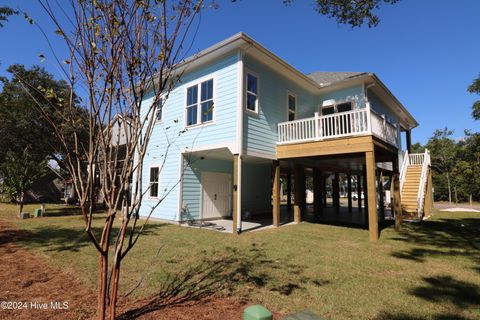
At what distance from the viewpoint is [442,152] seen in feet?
127

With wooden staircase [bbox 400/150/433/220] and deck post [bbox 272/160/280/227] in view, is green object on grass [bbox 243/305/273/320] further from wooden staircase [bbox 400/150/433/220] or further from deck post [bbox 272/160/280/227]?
wooden staircase [bbox 400/150/433/220]

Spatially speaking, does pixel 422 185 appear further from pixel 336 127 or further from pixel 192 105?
pixel 192 105

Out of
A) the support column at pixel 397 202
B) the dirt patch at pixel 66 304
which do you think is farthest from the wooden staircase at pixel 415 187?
the dirt patch at pixel 66 304

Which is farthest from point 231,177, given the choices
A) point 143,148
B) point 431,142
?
point 431,142

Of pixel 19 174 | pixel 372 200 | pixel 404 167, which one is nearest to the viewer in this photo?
pixel 372 200

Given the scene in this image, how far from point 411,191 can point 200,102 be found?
1231cm

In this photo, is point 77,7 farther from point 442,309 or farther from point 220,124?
point 220,124

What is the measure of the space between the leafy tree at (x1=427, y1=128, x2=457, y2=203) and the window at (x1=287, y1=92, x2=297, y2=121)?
3160 cm

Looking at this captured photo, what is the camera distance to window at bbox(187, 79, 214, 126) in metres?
11.2

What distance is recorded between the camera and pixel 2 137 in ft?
65.0

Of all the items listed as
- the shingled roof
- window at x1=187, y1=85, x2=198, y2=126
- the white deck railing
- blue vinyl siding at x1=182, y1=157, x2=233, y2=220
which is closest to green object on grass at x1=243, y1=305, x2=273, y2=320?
the white deck railing

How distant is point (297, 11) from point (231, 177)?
8.53 metres

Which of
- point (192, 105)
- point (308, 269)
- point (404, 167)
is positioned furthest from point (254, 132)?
point (404, 167)

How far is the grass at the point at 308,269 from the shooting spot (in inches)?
155
